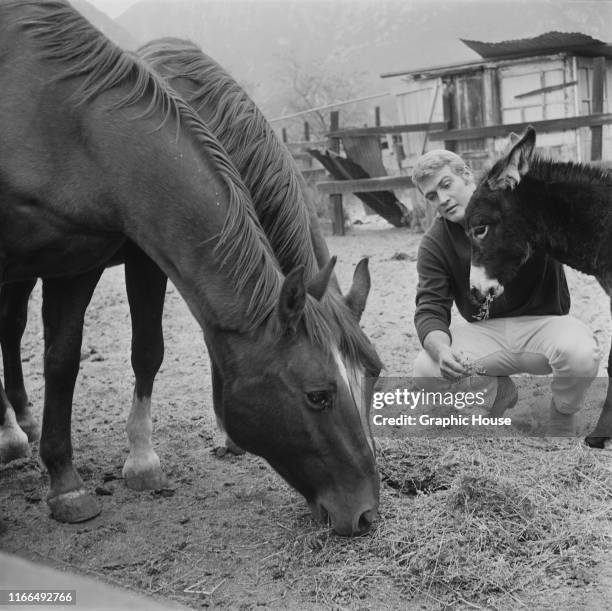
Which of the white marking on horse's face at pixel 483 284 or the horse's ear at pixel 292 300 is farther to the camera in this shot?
the white marking on horse's face at pixel 483 284

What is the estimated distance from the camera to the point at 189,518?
3.18 m

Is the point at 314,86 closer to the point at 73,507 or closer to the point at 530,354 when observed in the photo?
the point at 530,354

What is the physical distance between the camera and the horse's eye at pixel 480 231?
3801mm

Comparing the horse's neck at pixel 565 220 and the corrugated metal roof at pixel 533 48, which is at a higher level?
the corrugated metal roof at pixel 533 48

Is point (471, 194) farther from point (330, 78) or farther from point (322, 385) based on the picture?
point (330, 78)

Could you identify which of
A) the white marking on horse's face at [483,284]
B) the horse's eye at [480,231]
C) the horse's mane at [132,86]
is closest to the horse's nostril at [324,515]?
the horse's mane at [132,86]

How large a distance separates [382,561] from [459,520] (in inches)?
14.8

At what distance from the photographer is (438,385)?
4004mm

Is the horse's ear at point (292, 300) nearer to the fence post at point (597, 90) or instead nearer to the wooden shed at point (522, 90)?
the fence post at point (597, 90)

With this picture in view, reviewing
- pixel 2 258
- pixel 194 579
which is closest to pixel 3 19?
pixel 2 258

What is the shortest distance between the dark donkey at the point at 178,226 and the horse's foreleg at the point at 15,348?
4.87 feet

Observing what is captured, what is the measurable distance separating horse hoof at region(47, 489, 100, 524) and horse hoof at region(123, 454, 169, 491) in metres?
0.32

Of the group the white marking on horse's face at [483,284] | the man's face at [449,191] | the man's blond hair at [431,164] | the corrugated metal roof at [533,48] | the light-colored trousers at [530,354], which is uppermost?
the corrugated metal roof at [533,48]

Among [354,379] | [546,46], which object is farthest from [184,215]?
[546,46]
